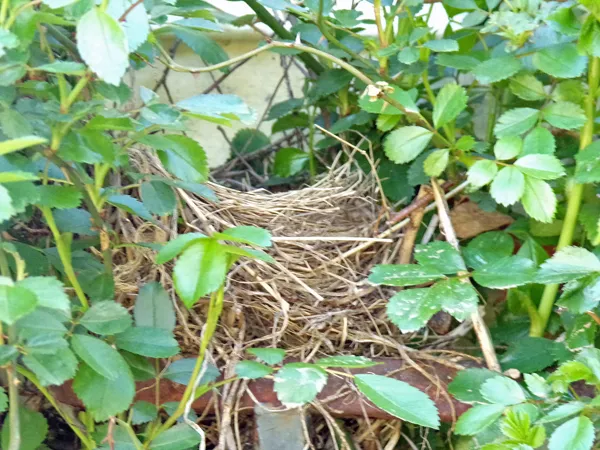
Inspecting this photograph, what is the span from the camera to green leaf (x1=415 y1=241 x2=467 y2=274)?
0.65m

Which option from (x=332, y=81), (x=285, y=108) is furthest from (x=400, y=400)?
(x=285, y=108)

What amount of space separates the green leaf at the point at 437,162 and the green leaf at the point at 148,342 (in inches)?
15.5

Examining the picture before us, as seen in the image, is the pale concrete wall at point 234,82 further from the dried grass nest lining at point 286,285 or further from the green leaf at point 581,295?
the green leaf at point 581,295

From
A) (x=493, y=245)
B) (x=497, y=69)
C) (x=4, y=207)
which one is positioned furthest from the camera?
(x=493, y=245)

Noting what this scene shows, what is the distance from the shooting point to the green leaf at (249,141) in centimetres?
129

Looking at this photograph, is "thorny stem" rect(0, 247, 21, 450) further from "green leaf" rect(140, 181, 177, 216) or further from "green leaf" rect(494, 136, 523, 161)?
"green leaf" rect(494, 136, 523, 161)

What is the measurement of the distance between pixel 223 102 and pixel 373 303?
398mm

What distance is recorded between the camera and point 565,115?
70 centimetres

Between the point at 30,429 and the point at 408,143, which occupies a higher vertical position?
the point at 408,143

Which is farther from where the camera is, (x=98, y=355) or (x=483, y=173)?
(x=483, y=173)

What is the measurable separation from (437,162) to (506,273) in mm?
200

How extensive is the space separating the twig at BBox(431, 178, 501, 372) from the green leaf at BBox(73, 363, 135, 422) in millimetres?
371

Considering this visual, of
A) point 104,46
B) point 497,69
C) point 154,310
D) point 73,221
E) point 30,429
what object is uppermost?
point 104,46

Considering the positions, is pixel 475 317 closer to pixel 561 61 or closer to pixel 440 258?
pixel 440 258
